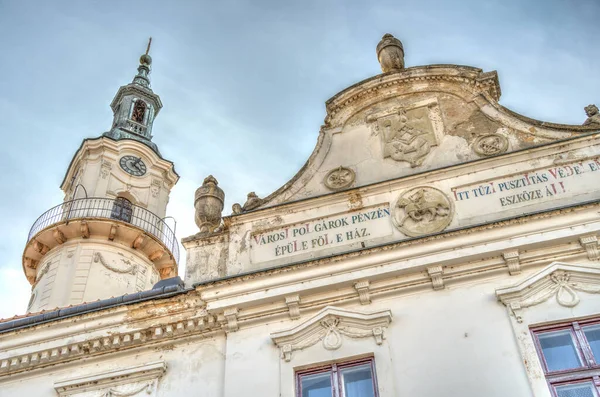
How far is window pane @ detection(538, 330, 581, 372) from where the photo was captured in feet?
28.9

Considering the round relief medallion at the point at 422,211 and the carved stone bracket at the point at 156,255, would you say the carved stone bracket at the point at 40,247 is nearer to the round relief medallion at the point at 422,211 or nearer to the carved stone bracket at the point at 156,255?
the carved stone bracket at the point at 156,255

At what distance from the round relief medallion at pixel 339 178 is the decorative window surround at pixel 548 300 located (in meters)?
3.62

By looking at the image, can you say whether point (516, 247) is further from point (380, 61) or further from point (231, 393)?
point (380, 61)

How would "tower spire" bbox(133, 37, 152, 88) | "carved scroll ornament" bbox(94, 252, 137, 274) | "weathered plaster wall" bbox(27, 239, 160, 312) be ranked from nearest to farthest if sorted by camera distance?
1. "weathered plaster wall" bbox(27, 239, 160, 312)
2. "carved scroll ornament" bbox(94, 252, 137, 274)
3. "tower spire" bbox(133, 37, 152, 88)

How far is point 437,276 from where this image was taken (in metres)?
10.2

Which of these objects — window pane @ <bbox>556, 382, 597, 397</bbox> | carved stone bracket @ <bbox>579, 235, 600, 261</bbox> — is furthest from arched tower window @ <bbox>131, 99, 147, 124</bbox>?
window pane @ <bbox>556, 382, 597, 397</bbox>

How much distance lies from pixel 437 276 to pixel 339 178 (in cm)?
298

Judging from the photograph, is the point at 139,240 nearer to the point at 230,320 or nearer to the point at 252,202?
the point at 252,202

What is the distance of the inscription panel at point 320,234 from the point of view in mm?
11250

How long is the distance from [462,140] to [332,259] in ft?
11.2

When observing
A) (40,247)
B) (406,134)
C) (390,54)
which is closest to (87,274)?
(40,247)

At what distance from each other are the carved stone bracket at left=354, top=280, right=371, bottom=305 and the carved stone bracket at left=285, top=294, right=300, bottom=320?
965mm

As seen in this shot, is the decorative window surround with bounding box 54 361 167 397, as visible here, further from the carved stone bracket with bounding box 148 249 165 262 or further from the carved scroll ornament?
the carved stone bracket with bounding box 148 249 165 262

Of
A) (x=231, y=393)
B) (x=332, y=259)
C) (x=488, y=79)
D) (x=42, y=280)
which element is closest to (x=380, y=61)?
(x=488, y=79)
